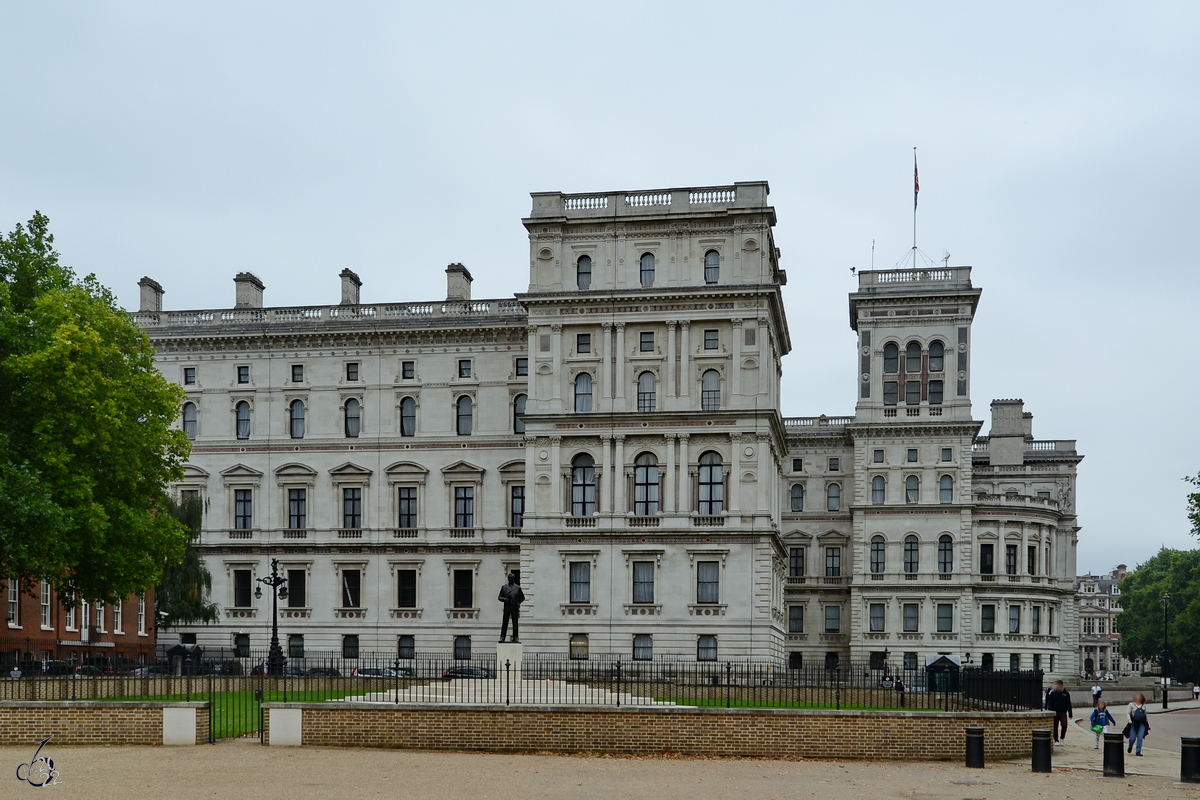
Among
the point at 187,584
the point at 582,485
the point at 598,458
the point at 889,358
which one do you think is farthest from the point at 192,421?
the point at 889,358

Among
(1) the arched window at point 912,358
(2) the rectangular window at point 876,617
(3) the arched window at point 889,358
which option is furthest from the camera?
(3) the arched window at point 889,358

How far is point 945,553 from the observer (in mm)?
86000

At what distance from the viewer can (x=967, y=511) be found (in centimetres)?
8525

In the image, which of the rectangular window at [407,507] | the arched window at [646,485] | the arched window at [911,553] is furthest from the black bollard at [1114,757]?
the arched window at [911,553]

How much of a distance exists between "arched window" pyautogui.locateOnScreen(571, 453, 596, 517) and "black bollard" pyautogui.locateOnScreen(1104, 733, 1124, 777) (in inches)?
1520

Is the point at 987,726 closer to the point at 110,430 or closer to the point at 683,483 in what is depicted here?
the point at 110,430

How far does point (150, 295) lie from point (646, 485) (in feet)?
101

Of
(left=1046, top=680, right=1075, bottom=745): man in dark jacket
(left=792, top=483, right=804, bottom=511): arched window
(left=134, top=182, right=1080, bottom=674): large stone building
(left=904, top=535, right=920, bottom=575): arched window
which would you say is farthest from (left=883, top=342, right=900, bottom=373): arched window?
(left=1046, top=680, right=1075, bottom=745): man in dark jacket

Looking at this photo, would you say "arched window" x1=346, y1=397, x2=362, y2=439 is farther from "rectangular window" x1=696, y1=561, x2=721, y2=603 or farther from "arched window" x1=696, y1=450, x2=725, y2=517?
"rectangular window" x1=696, y1=561, x2=721, y2=603

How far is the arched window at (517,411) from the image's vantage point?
72000 millimetres

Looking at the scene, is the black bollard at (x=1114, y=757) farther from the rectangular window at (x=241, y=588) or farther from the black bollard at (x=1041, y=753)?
the rectangular window at (x=241, y=588)

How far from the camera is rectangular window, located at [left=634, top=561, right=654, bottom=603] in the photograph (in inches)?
2591

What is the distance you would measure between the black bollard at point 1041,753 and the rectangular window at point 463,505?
45487 mm

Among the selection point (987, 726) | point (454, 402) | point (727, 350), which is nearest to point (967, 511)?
point (727, 350)
